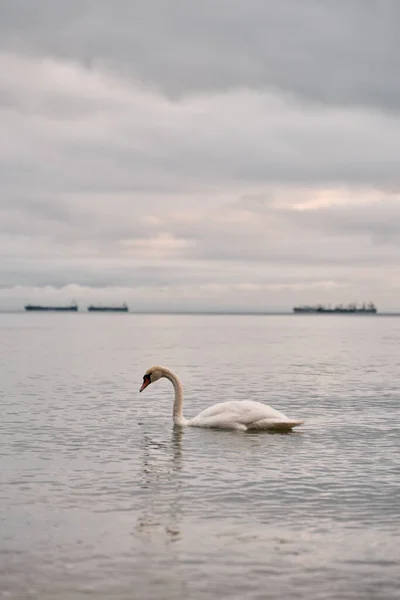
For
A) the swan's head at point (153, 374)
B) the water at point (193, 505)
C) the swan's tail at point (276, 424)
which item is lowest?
the water at point (193, 505)

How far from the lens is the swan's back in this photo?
2494 cm

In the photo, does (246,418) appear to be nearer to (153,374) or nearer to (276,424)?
(276,424)

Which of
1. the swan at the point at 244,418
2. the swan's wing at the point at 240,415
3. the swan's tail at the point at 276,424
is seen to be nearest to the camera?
the swan's tail at the point at 276,424

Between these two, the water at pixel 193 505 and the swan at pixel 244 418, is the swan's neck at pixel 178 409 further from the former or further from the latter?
the water at pixel 193 505

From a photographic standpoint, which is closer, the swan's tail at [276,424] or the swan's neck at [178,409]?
the swan's tail at [276,424]

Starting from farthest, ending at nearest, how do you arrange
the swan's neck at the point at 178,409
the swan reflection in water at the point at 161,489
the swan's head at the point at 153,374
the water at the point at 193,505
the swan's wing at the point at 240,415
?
1. the swan's head at the point at 153,374
2. the swan's neck at the point at 178,409
3. the swan's wing at the point at 240,415
4. the swan reflection in water at the point at 161,489
5. the water at the point at 193,505

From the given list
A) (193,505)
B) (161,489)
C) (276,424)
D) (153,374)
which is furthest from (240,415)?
(193,505)

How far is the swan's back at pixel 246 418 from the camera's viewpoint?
24938 mm

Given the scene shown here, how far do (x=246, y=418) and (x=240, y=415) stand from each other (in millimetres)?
180

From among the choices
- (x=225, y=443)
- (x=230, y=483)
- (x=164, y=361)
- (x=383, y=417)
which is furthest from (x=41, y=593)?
(x=164, y=361)

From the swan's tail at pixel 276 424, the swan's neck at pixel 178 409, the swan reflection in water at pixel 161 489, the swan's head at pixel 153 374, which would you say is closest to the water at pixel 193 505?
the swan reflection in water at pixel 161 489

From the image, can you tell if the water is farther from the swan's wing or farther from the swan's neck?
the swan's neck

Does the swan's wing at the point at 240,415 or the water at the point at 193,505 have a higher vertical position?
the swan's wing at the point at 240,415

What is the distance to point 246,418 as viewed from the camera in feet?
82.5
